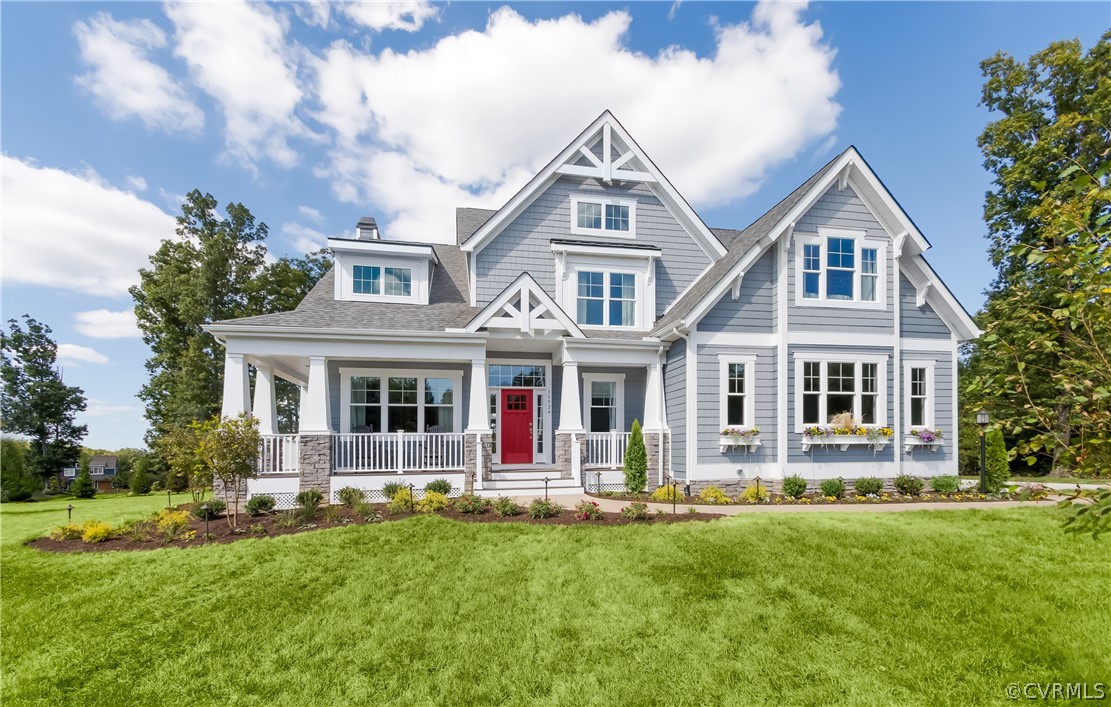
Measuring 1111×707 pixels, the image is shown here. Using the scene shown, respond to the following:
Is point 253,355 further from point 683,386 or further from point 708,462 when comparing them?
point 708,462

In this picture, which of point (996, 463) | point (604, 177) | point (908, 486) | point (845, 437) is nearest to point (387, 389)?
point (604, 177)

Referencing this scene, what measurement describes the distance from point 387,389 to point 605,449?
21.0 ft

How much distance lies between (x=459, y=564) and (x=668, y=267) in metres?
11.5

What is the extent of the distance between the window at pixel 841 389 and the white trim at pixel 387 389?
934 centimetres

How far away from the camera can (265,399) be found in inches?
521

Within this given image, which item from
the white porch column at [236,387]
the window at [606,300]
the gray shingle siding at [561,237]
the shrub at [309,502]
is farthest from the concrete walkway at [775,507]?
the white porch column at [236,387]

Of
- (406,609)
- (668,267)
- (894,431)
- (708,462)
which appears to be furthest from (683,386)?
(406,609)

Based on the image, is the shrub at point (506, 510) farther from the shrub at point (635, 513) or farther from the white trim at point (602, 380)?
the white trim at point (602, 380)

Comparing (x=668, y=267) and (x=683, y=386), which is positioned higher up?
(x=668, y=267)

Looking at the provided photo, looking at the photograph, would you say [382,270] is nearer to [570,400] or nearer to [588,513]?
[570,400]

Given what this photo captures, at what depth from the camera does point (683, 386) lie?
13008 millimetres

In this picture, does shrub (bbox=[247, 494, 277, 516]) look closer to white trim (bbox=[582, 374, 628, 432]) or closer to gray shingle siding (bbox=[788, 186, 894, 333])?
white trim (bbox=[582, 374, 628, 432])

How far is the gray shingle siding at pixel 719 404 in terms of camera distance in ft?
41.8

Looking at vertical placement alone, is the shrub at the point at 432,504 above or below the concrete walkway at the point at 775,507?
above
